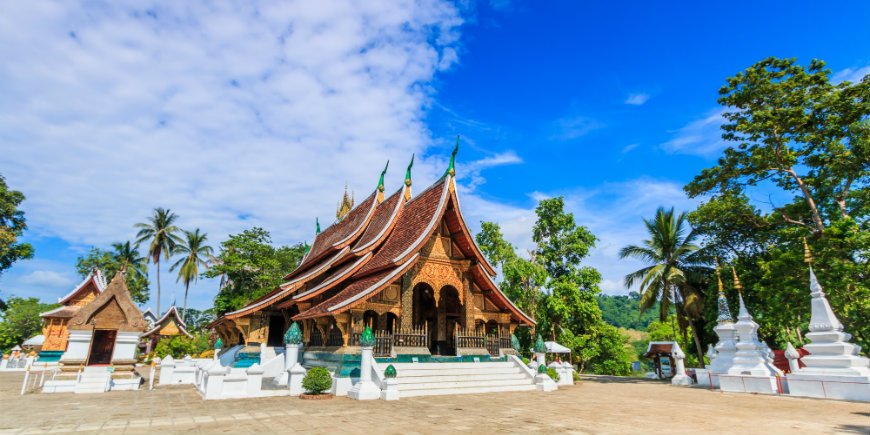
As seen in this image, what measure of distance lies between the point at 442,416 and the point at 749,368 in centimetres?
1017

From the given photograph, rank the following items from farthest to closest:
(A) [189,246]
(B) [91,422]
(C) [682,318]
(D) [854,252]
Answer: (A) [189,246], (C) [682,318], (D) [854,252], (B) [91,422]

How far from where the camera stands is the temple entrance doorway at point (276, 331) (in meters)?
16.1

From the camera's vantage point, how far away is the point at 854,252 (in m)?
11.6

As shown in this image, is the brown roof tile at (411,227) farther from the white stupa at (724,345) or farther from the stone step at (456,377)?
the white stupa at (724,345)

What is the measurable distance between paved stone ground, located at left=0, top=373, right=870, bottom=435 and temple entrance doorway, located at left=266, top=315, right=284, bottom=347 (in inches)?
257

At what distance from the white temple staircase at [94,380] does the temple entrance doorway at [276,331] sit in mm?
5101

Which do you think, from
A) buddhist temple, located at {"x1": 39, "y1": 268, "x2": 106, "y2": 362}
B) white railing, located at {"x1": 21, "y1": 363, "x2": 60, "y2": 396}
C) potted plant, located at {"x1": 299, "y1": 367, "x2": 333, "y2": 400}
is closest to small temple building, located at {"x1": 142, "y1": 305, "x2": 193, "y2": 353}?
buddhist temple, located at {"x1": 39, "y1": 268, "x2": 106, "y2": 362}

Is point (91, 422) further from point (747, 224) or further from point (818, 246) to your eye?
point (747, 224)

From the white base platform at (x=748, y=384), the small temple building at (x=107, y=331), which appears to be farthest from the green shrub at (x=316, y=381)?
the white base platform at (x=748, y=384)

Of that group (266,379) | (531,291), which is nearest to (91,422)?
(266,379)

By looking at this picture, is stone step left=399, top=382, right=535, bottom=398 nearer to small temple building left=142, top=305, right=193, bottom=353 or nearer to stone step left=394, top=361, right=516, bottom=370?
stone step left=394, top=361, right=516, bottom=370

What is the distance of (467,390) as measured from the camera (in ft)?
33.9

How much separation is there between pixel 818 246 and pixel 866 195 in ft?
8.81

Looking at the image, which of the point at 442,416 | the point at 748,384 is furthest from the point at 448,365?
the point at 748,384
